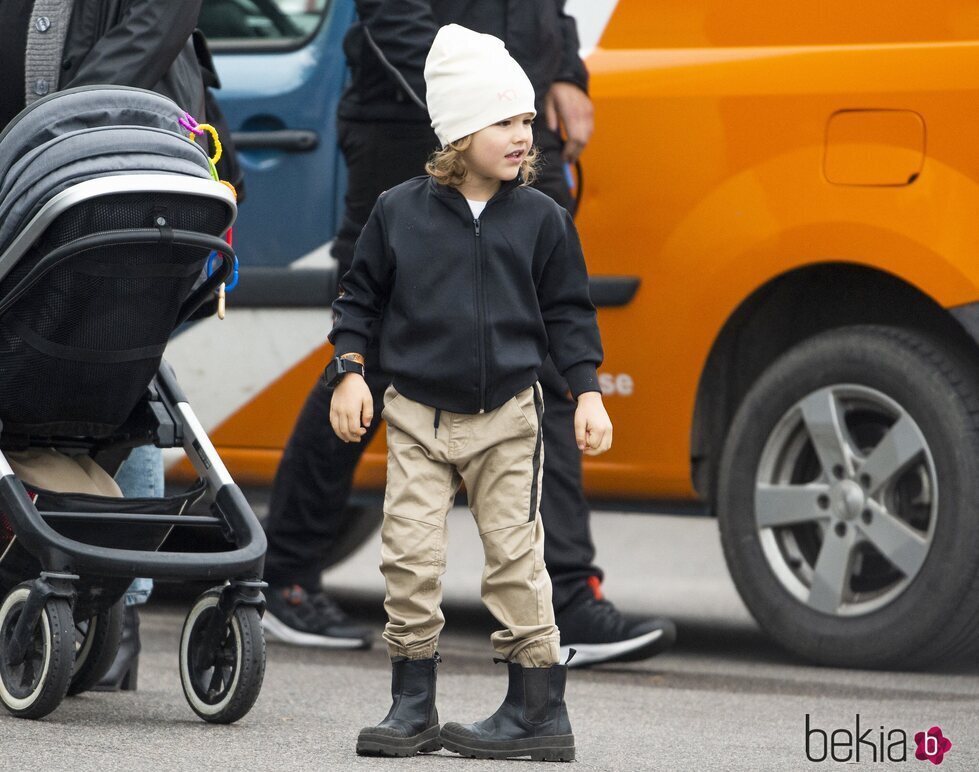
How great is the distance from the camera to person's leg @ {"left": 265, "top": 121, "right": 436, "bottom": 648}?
16.3ft

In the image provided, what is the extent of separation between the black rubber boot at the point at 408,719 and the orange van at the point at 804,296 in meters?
1.48

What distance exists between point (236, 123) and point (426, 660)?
2388 millimetres

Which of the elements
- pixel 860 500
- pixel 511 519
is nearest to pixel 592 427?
pixel 511 519

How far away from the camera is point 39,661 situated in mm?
3678

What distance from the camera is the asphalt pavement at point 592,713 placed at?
11.4 ft

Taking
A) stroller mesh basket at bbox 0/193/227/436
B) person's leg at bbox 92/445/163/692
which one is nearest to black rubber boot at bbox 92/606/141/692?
person's leg at bbox 92/445/163/692

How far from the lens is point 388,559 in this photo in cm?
352

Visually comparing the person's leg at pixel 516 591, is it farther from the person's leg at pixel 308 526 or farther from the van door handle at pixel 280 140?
the van door handle at pixel 280 140

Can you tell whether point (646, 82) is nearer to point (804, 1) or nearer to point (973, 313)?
point (804, 1)

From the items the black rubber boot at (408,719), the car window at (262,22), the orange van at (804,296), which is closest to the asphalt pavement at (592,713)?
the black rubber boot at (408,719)

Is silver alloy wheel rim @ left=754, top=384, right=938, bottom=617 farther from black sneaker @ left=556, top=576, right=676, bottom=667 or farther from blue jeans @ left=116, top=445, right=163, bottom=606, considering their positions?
blue jeans @ left=116, top=445, right=163, bottom=606

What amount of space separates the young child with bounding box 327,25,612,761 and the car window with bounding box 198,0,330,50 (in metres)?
2.06

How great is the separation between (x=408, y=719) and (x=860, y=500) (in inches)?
61.3

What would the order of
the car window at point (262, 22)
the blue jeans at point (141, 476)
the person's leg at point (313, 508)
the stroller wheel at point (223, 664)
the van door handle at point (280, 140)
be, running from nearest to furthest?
the stroller wheel at point (223, 664) → the blue jeans at point (141, 476) → the person's leg at point (313, 508) → the van door handle at point (280, 140) → the car window at point (262, 22)
